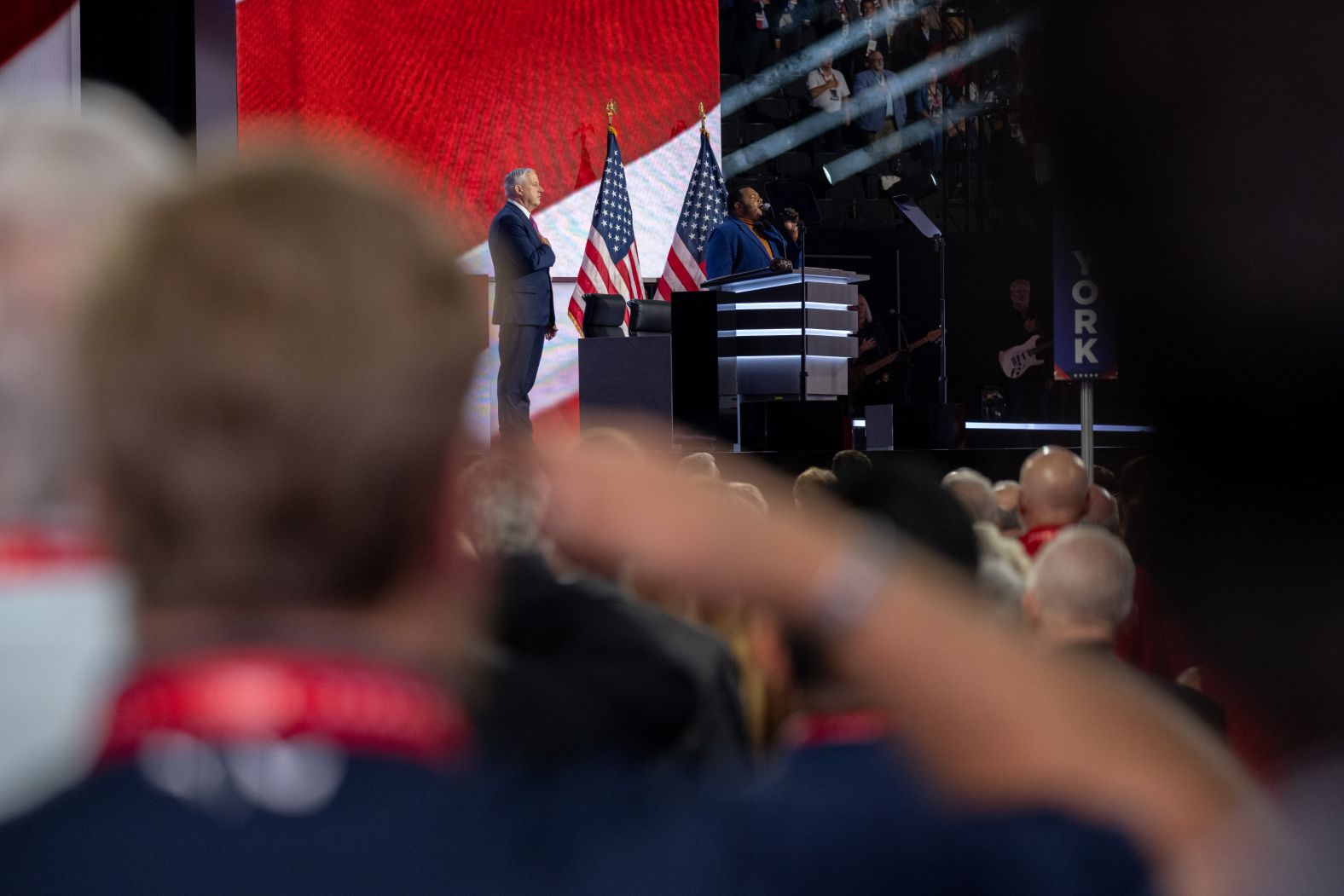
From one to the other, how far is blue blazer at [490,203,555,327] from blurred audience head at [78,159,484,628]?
7250mm

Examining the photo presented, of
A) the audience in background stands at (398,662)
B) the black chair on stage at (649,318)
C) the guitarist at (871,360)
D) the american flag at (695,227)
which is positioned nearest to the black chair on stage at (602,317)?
the black chair on stage at (649,318)

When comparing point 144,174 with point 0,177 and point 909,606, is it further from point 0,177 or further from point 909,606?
point 909,606

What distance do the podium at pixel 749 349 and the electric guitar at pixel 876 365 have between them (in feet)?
11.5

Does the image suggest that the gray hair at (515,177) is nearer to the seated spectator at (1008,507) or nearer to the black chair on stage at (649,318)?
the black chair on stage at (649,318)

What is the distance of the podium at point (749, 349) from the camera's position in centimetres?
671

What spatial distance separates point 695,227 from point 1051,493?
7117mm

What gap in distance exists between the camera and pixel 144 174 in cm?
83

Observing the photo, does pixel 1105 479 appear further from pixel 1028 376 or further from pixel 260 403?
pixel 1028 376

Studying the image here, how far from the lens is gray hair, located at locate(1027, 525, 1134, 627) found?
1.62 m

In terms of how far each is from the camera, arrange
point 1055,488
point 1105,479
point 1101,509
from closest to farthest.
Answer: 1. point 1055,488
2. point 1101,509
3. point 1105,479

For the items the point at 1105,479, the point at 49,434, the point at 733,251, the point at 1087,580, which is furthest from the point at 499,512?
the point at 733,251

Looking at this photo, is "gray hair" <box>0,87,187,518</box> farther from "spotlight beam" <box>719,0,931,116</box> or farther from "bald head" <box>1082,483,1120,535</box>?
"spotlight beam" <box>719,0,931,116</box>

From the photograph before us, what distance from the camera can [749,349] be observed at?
677 centimetres

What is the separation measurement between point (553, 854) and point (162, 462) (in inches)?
7.5
